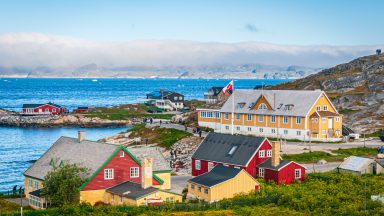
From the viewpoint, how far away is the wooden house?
4919cm

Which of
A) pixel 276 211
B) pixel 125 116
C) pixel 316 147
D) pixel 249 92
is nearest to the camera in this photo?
pixel 276 211

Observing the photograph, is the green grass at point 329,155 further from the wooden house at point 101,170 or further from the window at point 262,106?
the wooden house at point 101,170

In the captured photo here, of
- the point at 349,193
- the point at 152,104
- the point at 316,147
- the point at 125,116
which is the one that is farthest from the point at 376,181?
the point at 152,104

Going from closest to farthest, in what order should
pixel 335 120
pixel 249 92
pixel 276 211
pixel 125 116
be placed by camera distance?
pixel 276 211, pixel 335 120, pixel 249 92, pixel 125 116

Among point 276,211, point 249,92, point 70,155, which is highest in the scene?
point 249,92

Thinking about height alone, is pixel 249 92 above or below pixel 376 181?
above

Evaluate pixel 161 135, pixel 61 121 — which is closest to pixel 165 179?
pixel 161 135

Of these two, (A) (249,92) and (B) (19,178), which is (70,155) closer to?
(B) (19,178)

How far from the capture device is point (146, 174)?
48.7m

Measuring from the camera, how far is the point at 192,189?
54.1 meters

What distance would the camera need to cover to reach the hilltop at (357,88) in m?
93.4

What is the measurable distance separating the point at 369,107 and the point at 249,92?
68.7 ft

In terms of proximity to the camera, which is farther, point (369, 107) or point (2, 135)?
point (2, 135)

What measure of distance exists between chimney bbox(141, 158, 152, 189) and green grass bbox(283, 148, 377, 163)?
2405 centimetres
